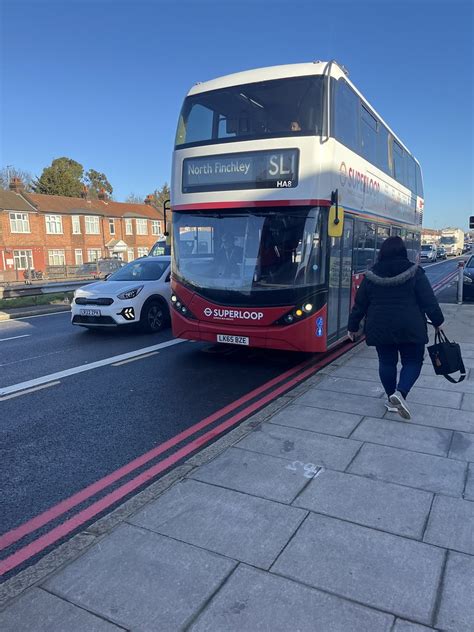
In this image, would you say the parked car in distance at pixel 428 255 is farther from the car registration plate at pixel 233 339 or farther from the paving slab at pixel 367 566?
the paving slab at pixel 367 566

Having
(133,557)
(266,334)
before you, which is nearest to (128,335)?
(266,334)

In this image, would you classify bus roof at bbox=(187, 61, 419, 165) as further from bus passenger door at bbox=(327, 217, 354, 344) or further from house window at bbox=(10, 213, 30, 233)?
house window at bbox=(10, 213, 30, 233)

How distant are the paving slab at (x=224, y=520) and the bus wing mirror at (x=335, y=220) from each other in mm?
4180

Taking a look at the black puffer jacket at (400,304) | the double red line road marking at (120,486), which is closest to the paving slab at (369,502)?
the double red line road marking at (120,486)

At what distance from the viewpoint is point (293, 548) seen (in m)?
2.69

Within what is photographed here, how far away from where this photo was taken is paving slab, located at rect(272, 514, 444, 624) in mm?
2297

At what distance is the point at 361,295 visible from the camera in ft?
15.7

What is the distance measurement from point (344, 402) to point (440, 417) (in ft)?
3.34

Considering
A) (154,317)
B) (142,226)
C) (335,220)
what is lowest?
(154,317)

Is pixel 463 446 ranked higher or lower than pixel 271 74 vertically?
lower

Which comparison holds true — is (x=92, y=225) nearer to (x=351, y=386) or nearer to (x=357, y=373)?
(x=357, y=373)

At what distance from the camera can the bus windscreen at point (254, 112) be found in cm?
627

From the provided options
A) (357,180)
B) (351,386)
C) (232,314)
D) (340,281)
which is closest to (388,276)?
(351,386)

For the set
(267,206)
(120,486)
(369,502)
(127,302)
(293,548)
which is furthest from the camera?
(127,302)
